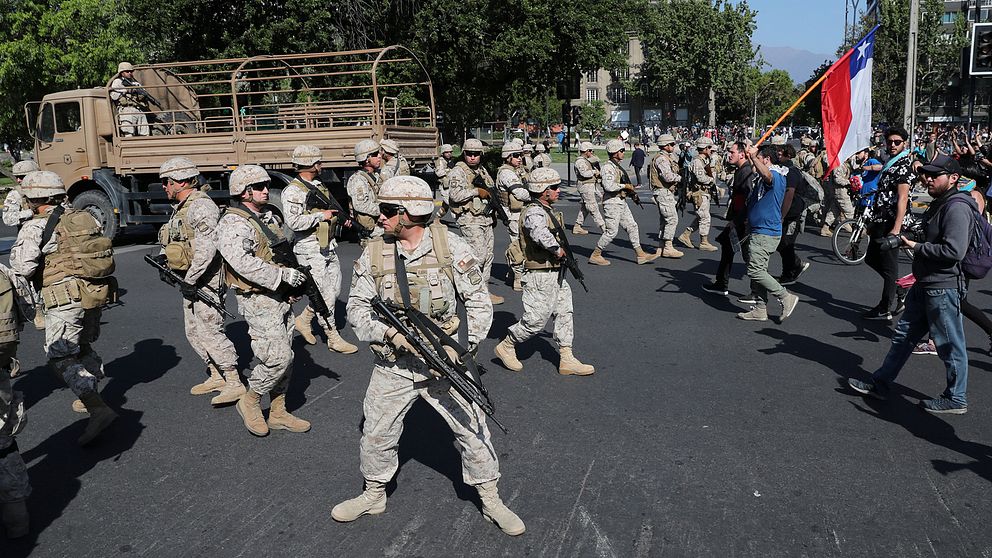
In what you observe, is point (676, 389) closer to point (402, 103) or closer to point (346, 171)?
point (346, 171)

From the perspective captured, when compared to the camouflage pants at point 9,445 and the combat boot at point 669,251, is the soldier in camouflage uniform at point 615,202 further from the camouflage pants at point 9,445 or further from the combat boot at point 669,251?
the camouflage pants at point 9,445

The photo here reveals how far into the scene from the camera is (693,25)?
65.1 meters

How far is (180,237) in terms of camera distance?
18.9ft

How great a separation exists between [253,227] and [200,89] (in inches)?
660

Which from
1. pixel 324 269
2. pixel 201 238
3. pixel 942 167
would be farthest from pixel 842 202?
pixel 201 238

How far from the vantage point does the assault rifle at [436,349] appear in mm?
3447

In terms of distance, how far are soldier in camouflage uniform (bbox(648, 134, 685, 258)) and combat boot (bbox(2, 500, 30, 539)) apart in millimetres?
9027

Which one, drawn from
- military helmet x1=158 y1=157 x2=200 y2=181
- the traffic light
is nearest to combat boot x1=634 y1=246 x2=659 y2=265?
military helmet x1=158 y1=157 x2=200 y2=181

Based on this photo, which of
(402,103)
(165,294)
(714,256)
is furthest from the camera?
(402,103)

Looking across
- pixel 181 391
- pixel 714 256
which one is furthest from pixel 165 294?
pixel 714 256

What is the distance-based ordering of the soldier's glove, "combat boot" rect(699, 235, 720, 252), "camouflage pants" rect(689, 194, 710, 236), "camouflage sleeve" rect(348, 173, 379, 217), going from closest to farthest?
1. the soldier's glove
2. "camouflage sleeve" rect(348, 173, 379, 217)
3. "camouflage pants" rect(689, 194, 710, 236)
4. "combat boot" rect(699, 235, 720, 252)

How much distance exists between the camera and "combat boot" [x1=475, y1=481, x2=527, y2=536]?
3.72 metres

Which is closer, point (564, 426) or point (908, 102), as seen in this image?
point (564, 426)

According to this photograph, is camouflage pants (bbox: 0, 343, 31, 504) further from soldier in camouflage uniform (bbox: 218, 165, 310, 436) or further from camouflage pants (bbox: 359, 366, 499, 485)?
camouflage pants (bbox: 359, 366, 499, 485)
